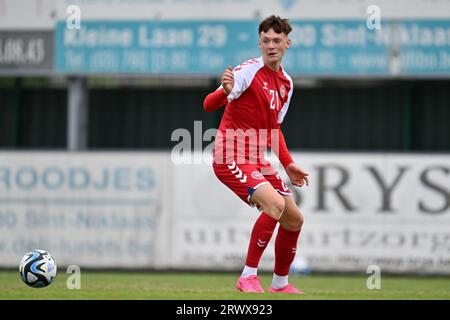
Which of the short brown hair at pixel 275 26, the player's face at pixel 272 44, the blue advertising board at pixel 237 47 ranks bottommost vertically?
the player's face at pixel 272 44

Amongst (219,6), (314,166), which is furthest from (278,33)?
(219,6)

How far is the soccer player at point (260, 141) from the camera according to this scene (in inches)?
329

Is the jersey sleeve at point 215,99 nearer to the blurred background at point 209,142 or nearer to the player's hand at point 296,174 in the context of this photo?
the player's hand at point 296,174

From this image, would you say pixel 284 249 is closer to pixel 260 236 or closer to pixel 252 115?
pixel 260 236

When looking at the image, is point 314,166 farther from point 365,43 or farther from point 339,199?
point 365,43

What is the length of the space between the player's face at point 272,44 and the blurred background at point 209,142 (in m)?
6.64

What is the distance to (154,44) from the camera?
53.2 feet

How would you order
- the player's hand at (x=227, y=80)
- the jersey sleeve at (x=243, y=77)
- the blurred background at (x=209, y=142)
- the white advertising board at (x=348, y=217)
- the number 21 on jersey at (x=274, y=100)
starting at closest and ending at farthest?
the player's hand at (x=227, y=80)
the jersey sleeve at (x=243, y=77)
the number 21 on jersey at (x=274, y=100)
the white advertising board at (x=348, y=217)
the blurred background at (x=209, y=142)

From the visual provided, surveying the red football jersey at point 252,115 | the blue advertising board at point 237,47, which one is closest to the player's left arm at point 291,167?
the red football jersey at point 252,115

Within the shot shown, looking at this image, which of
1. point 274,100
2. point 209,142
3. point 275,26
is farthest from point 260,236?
point 209,142

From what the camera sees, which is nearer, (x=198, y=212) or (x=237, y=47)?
(x=198, y=212)

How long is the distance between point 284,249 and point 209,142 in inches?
293

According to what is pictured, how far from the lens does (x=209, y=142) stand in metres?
16.0

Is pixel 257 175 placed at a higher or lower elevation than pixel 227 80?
lower
